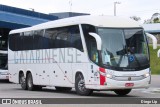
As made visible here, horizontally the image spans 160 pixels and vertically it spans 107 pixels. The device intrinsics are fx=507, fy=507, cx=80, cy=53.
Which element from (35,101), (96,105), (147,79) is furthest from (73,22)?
(35,101)

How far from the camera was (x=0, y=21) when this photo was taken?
4562 cm

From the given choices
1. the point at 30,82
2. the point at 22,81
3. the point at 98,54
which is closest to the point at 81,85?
the point at 98,54

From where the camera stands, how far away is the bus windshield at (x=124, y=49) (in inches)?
797

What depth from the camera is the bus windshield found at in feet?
66.4

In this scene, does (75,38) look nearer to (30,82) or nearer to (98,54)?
(98,54)

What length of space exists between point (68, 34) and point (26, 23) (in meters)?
29.2

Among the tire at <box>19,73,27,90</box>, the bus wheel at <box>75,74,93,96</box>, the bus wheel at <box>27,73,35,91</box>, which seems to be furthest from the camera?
the tire at <box>19,73,27,90</box>

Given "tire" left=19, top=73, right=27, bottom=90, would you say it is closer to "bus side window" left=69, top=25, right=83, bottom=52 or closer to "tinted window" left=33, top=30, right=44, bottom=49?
"tinted window" left=33, top=30, right=44, bottom=49

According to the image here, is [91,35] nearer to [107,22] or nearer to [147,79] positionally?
[107,22]

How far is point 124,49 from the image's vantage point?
804 inches

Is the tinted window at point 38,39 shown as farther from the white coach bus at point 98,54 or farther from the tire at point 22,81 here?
the tire at point 22,81

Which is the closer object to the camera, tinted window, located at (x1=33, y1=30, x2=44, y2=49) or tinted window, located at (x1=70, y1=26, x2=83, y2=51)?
tinted window, located at (x1=70, y1=26, x2=83, y2=51)

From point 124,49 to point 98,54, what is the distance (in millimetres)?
1074

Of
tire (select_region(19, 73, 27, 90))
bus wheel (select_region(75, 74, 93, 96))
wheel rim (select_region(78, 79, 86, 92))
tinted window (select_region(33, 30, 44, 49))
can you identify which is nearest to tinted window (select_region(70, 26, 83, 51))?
bus wheel (select_region(75, 74, 93, 96))
